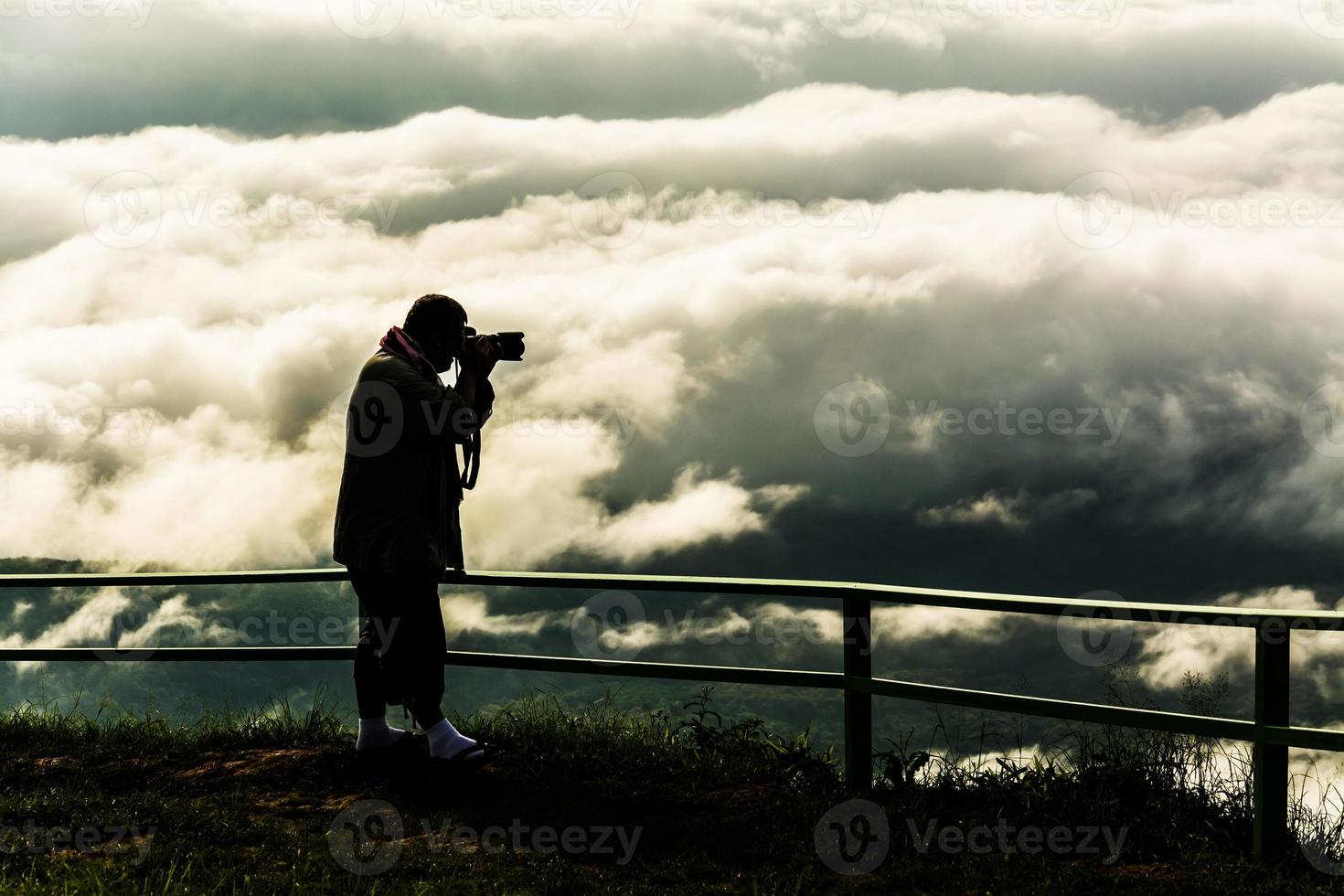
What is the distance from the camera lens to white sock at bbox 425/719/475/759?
6477 millimetres

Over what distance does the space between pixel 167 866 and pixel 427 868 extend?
1.14m

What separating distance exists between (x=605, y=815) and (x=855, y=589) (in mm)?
1611

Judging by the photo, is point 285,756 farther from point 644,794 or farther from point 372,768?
point 644,794

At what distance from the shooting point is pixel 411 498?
6.18 m

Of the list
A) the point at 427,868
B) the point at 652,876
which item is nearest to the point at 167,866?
the point at 427,868

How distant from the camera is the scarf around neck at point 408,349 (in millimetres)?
6324

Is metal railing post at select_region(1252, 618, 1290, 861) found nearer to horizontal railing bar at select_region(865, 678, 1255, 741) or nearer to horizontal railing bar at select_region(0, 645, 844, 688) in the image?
horizontal railing bar at select_region(865, 678, 1255, 741)
